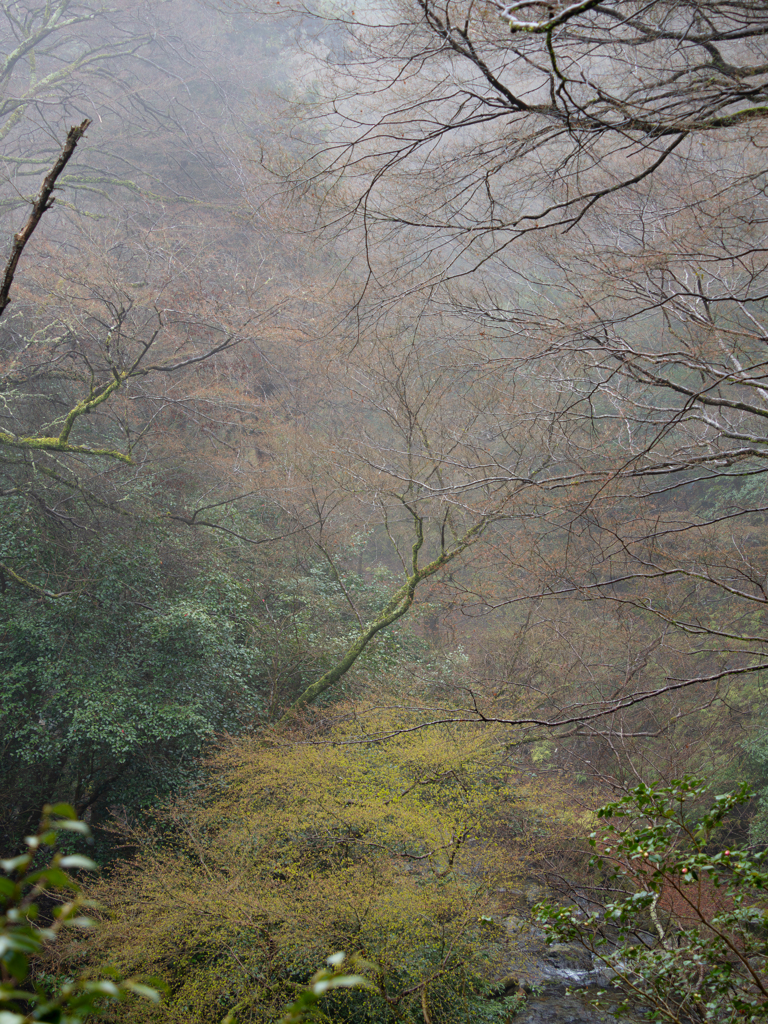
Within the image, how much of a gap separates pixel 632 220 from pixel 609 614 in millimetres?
6544

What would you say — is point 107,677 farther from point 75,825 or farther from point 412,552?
point 75,825

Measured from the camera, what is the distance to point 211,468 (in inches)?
409

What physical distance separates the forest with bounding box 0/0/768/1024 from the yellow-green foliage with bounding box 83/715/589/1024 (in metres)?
0.04

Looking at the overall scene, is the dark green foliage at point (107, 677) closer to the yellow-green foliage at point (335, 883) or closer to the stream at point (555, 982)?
the yellow-green foliage at point (335, 883)

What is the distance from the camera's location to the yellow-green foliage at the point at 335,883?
4.57 meters

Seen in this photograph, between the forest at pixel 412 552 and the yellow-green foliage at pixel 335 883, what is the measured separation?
41mm

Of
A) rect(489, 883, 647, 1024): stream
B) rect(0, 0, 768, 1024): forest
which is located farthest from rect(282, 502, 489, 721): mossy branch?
rect(489, 883, 647, 1024): stream

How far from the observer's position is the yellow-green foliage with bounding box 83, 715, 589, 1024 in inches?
180

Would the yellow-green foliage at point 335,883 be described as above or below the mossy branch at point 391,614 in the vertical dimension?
below

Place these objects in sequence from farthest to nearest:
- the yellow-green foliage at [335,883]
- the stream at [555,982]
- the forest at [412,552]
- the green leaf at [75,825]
A: the stream at [555,982] → the yellow-green foliage at [335,883] → the forest at [412,552] → the green leaf at [75,825]

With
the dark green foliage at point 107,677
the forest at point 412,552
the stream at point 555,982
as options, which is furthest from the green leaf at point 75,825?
the dark green foliage at point 107,677

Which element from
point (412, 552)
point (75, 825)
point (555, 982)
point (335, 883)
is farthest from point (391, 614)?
point (75, 825)

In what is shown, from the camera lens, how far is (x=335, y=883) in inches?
189

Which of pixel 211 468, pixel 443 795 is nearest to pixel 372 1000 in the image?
pixel 443 795
